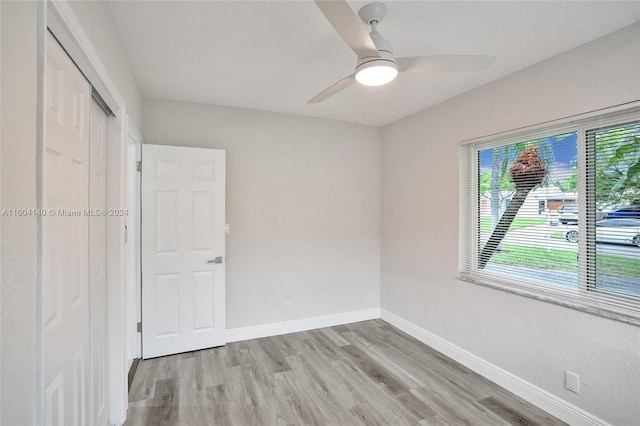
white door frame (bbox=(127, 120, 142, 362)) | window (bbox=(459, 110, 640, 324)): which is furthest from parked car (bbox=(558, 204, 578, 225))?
white door frame (bbox=(127, 120, 142, 362))

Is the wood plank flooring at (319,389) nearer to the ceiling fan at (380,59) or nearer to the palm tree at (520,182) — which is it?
the palm tree at (520,182)

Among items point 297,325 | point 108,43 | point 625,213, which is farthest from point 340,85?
point 297,325

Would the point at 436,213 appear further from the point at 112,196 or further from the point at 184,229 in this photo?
the point at 112,196

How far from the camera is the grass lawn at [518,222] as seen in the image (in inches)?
93.4

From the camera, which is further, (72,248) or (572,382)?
(572,382)

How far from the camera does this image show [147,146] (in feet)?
9.25


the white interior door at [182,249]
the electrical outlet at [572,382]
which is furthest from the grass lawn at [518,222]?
the white interior door at [182,249]

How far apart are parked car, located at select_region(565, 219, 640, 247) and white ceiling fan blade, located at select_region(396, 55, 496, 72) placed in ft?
4.23

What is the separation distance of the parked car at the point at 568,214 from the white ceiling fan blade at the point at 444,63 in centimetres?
123

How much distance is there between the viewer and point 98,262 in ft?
5.72

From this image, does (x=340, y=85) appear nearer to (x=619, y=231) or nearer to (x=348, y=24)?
(x=348, y=24)

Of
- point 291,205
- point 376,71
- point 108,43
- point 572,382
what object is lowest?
point 572,382

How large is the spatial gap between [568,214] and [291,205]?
2.52 meters

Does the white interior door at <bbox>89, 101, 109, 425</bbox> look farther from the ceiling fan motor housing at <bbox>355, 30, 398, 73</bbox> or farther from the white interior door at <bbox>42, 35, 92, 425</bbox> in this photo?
the ceiling fan motor housing at <bbox>355, 30, 398, 73</bbox>
